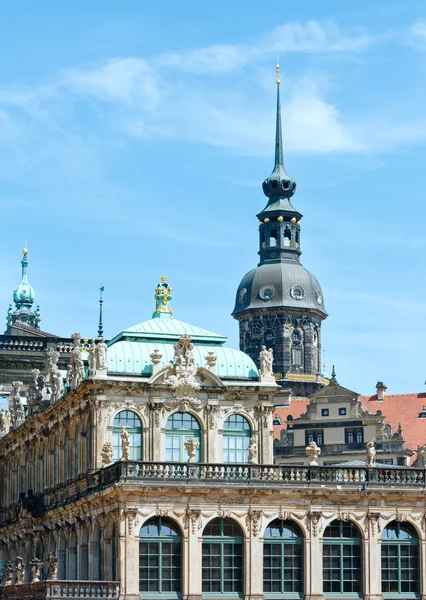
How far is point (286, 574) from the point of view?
68250mm

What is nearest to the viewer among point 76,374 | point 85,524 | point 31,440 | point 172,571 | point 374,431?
point 172,571

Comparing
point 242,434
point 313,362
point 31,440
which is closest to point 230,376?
point 242,434

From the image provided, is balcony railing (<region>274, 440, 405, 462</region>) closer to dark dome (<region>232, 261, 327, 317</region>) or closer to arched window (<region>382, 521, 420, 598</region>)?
dark dome (<region>232, 261, 327, 317</region>)

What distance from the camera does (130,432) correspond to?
74.1 meters

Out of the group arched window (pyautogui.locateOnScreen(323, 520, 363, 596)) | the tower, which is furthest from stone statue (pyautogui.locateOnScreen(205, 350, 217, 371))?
the tower

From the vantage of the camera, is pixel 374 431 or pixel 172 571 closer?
pixel 172 571

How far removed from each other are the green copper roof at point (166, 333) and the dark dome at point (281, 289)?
309 feet

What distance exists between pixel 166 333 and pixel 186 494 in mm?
12795

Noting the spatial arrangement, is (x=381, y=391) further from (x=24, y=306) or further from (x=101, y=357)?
(x=101, y=357)

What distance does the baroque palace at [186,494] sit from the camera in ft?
219

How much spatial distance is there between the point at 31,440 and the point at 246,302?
87742 mm

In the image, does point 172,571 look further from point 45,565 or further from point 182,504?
point 45,565

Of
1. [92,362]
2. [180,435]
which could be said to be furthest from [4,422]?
[180,435]

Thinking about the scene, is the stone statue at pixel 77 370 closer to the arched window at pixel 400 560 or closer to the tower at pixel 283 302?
the arched window at pixel 400 560
